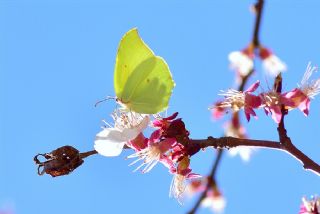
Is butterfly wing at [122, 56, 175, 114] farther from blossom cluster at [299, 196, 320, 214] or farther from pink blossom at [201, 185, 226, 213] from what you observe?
pink blossom at [201, 185, 226, 213]

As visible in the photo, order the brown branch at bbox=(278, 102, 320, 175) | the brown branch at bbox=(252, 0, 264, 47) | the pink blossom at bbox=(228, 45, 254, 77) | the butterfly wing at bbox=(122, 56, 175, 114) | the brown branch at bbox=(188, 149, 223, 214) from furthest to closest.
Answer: the pink blossom at bbox=(228, 45, 254, 77) → the brown branch at bbox=(252, 0, 264, 47) → the brown branch at bbox=(188, 149, 223, 214) → the butterfly wing at bbox=(122, 56, 175, 114) → the brown branch at bbox=(278, 102, 320, 175)

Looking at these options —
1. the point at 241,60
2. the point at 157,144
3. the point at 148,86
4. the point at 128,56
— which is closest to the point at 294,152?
the point at 157,144

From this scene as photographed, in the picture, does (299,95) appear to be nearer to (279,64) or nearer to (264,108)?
(264,108)

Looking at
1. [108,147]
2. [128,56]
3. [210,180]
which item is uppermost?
[128,56]

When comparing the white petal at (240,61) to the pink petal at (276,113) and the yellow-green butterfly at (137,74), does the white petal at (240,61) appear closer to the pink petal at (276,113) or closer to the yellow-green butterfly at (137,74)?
the yellow-green butterfly at (137,74)

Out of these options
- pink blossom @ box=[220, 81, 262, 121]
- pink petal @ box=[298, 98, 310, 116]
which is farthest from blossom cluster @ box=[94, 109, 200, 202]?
pink petal @ box=[298, 98, 310, 116]

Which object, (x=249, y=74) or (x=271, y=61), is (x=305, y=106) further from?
(x=271, y=61)
